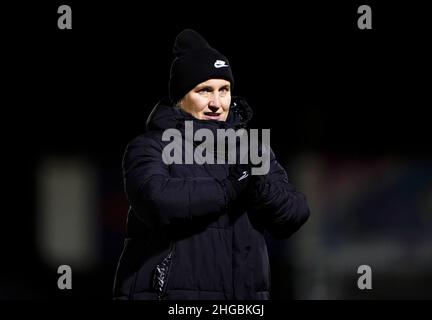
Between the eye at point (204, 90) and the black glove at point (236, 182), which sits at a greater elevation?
the eye at point (204, 90)

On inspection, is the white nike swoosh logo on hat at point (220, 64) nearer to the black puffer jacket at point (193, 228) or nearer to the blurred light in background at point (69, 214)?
the black puffer jacket at point (193, 228)

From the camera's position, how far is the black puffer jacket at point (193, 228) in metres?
3.29

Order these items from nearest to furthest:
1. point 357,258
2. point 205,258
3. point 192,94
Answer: point 205,258
point 192,94
point 357,258

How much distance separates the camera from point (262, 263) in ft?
11.4

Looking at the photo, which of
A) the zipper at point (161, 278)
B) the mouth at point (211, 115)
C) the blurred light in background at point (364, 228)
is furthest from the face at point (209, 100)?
the blurred light in background at point (364, 228)

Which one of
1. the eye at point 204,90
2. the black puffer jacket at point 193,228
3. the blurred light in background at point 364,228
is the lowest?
the blurred light in background at point 364,228

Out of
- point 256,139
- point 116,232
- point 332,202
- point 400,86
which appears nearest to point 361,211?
point 332,202

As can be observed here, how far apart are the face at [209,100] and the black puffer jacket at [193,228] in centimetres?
7

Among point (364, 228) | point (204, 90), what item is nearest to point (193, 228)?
point (204, 90)

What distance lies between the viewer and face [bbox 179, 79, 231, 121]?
357cm

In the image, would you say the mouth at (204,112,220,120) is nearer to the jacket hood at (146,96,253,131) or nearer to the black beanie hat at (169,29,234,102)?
the jacket hood at (146,96,253,131)

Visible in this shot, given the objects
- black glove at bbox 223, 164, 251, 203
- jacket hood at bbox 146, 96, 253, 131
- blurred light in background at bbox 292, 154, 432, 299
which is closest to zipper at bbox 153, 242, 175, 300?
black glove at bbox 223, 164, 251, 203

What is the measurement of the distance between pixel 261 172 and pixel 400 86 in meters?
4.90
